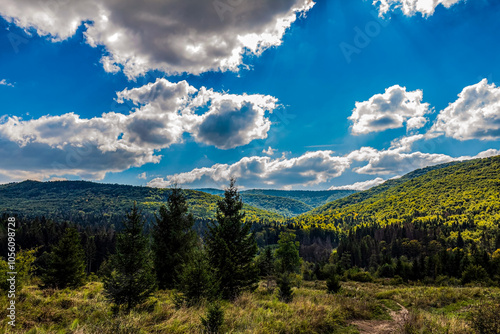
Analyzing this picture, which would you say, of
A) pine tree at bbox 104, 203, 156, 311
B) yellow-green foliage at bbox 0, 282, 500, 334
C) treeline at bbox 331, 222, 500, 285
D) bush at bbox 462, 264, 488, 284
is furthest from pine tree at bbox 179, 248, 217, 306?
bush at bbox 462, 264, 488, 284

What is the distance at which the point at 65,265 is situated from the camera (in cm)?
2758

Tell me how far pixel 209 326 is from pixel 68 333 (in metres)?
4.15

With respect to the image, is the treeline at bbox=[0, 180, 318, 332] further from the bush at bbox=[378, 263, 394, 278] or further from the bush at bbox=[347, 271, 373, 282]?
the bush at bbox=[378, 263, 394, 278]

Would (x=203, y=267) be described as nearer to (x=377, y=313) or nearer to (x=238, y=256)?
(x=238, y=256)

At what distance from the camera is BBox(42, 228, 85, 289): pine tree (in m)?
26.9

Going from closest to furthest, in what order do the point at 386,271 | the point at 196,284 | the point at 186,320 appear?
the point at 186,320 → the point at 196,284 → the point at 386,271

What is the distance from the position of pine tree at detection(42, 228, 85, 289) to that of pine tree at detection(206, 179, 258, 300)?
20.2m

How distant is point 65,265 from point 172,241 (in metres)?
16.0

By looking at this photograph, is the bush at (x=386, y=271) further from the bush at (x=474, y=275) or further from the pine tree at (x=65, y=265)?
the pine tree at (x=65, y=265)

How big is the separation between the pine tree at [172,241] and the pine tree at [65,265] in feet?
42.7

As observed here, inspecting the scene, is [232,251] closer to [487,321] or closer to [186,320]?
[186,320]

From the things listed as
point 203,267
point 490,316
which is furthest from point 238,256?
point 490,316

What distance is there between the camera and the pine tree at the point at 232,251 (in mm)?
17141

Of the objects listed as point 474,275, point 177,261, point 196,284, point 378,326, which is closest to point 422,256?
point 474,275
